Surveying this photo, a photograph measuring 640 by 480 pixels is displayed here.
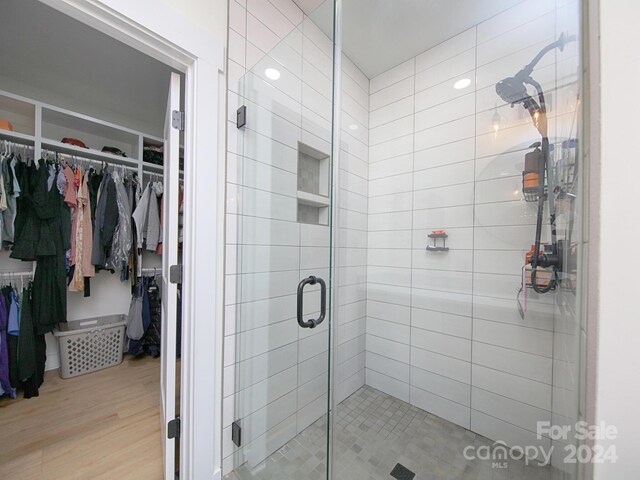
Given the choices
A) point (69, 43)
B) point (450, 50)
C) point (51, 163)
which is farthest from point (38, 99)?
point (450, 50)

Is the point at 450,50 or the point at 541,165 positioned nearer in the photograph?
the point at 541,165

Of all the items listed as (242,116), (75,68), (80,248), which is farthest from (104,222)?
(242,116)

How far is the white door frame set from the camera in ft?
3.47

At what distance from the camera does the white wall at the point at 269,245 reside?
122cm

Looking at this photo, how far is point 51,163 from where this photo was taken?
2020 millimetres

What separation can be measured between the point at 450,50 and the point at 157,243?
2.99 metres

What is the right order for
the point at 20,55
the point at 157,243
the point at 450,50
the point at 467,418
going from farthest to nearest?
the point at 157,243 → the point at 20,55 → the point at 450,50 → the point at 467,418

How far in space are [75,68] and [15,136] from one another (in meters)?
0.71

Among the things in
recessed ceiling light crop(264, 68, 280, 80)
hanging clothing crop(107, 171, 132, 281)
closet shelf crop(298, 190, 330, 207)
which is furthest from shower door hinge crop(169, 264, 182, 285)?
hanging clothing crop(107, 171, 132, 281)

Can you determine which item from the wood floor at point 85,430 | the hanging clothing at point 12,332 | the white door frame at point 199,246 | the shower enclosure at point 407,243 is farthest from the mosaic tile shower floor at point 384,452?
the hanging clothing at point 12,332

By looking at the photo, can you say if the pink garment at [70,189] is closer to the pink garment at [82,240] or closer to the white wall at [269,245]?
the pink garment at [82,240]

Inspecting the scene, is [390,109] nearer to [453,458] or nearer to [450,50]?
[450,50]

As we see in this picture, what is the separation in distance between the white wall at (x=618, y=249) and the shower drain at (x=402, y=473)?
3.85ft

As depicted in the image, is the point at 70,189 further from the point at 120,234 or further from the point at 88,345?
the point at 88,345
